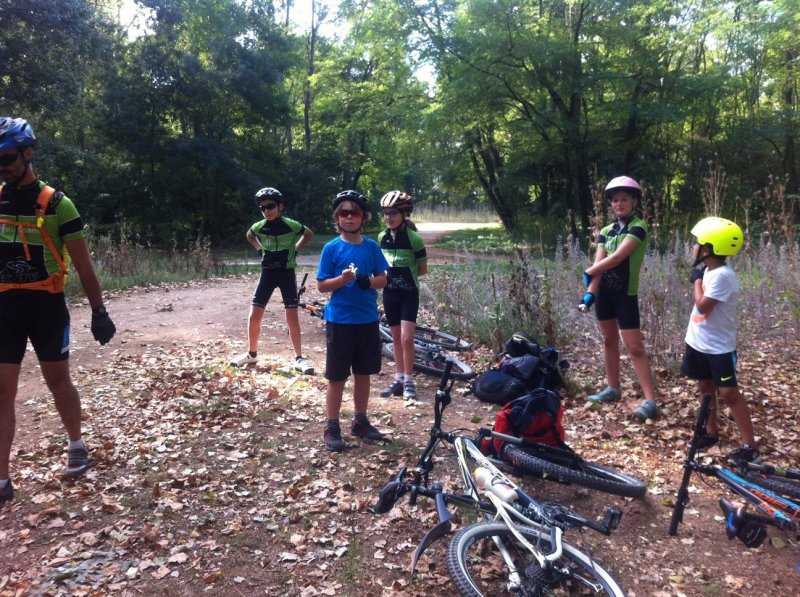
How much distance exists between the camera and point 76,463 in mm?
3986

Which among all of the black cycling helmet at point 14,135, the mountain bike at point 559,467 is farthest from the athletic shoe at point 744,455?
the black cycling helmet at point 14,135

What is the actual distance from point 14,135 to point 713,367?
4714mm

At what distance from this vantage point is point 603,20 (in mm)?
18391

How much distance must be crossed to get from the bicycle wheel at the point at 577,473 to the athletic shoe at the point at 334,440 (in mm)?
1280

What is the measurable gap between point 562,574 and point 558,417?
57.4 inches

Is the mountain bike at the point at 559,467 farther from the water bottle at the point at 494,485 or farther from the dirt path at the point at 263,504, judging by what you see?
the water bottle at the point at 494,485

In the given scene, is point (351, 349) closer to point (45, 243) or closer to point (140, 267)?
point (45, 243)

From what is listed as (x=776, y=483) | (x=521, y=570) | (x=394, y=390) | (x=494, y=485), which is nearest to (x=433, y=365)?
(x=394, y=390)

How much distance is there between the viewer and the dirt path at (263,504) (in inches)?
118

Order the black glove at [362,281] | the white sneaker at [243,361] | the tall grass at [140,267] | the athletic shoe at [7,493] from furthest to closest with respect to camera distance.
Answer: the tall grass at [140,267] < the white sneaker at [243,361] < the black glove at [362,281] < the athletic shoe at [7,493]

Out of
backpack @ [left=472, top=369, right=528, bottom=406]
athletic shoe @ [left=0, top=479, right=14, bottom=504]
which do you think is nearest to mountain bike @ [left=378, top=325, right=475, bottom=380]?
backpack @ [left=472, top=369, right=528, bottom=406]

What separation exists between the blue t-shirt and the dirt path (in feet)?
3.46

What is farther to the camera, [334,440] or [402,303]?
[402,303]

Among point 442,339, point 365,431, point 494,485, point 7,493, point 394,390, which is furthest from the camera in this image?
point 442,339
